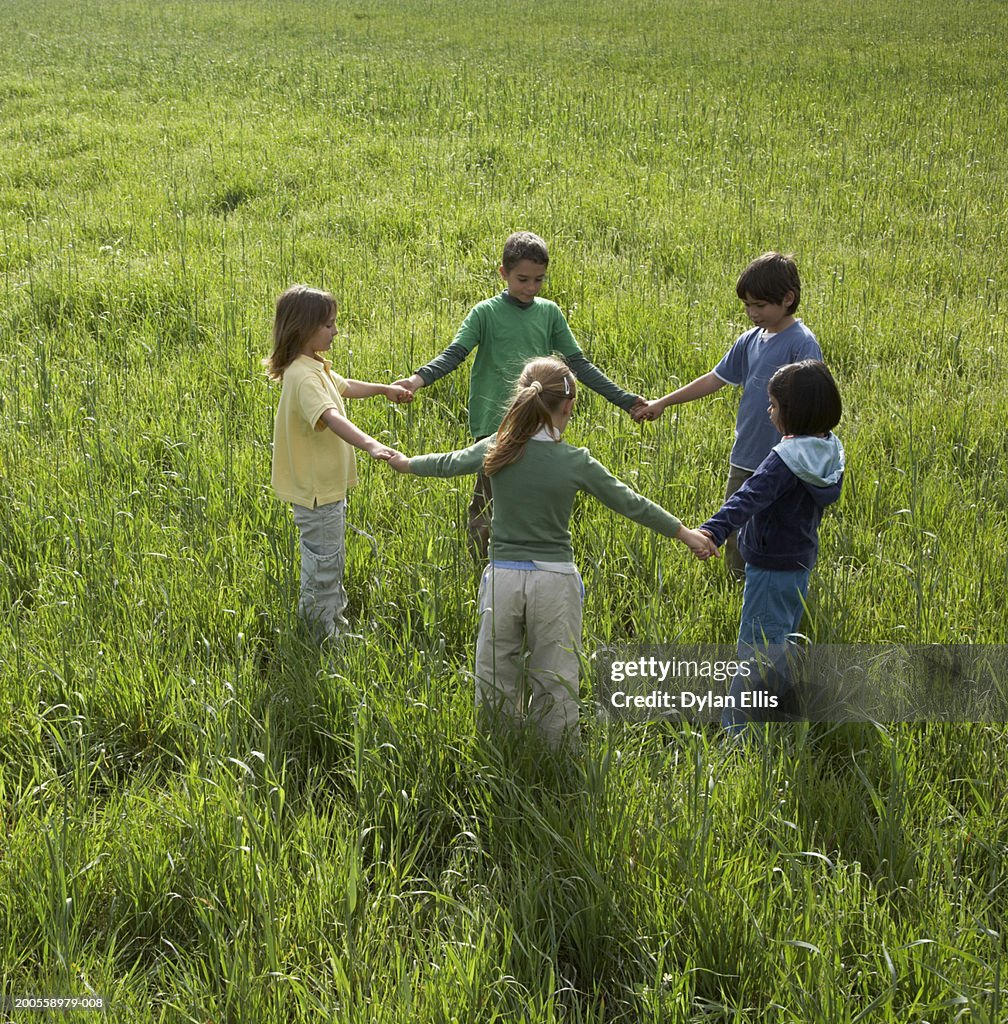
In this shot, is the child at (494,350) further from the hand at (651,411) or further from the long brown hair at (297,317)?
the long brown hair at (297,317)

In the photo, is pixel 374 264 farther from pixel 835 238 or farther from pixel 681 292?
pixel 835 238

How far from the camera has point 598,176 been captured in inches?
426

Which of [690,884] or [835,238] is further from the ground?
[835,238]

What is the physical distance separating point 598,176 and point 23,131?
25.3 ft

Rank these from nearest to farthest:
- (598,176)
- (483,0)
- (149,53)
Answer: (598,176) < (149,53) < (483,0)

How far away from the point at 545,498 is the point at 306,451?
1.17 metres

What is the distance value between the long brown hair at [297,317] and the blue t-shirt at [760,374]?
1.64 metres

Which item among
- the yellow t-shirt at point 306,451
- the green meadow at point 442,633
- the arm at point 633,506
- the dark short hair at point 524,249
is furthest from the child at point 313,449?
the arm at point 633,506

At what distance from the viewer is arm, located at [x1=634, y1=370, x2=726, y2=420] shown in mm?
4355

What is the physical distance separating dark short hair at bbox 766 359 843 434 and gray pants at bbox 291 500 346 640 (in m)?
1.71

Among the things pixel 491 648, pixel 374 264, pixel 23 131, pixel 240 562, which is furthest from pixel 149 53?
pixel 491 648

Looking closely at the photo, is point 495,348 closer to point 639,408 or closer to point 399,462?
point 639,408

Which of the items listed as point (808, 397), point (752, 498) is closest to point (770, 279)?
point (808, 397)

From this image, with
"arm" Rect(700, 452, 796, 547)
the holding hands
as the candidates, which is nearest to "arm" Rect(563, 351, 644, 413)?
the holding hands
